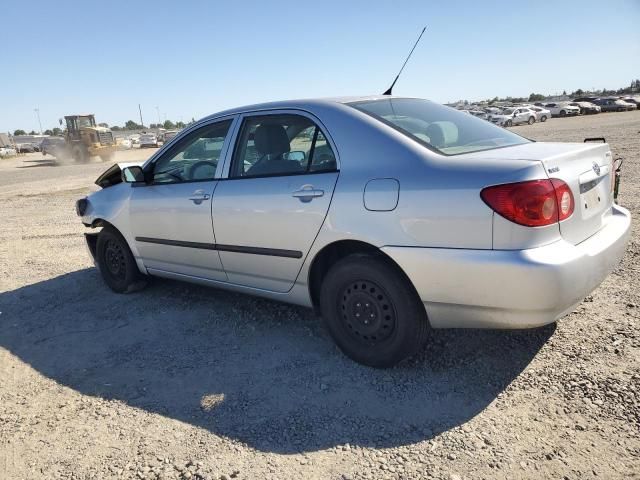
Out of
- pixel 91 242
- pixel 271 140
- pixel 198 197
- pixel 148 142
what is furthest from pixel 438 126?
Answer: pixel 148 142

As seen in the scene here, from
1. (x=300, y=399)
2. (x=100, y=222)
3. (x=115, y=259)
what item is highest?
(x=100, y=222)

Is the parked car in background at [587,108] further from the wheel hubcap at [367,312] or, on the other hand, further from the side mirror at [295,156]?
the wheel hubcap at [367,312]

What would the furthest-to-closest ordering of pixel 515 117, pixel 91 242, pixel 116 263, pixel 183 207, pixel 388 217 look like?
1. pixel 515 117
2. pixel 91 242
3. pixel 116 263
4. pixel 183 207
5. pixel 388 217

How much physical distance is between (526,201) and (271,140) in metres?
1.92

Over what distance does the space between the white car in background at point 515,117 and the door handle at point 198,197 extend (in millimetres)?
39304

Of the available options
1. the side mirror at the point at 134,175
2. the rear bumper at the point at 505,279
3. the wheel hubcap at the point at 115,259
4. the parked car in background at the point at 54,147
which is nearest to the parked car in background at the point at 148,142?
the parked car in background at the point at 54,147

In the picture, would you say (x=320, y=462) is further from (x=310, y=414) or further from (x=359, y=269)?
(x=359, y=269)

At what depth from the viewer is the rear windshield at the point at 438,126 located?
10.1 ft

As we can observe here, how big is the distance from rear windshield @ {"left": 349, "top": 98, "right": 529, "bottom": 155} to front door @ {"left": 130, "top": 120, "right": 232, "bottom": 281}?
4.22ft

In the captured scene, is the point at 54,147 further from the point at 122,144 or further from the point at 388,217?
the point at 388,217

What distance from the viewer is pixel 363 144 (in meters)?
3.04

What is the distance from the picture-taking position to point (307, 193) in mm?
3219

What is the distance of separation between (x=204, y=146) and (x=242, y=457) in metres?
2.57

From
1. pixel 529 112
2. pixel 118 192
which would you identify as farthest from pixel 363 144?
pixel 529 112
